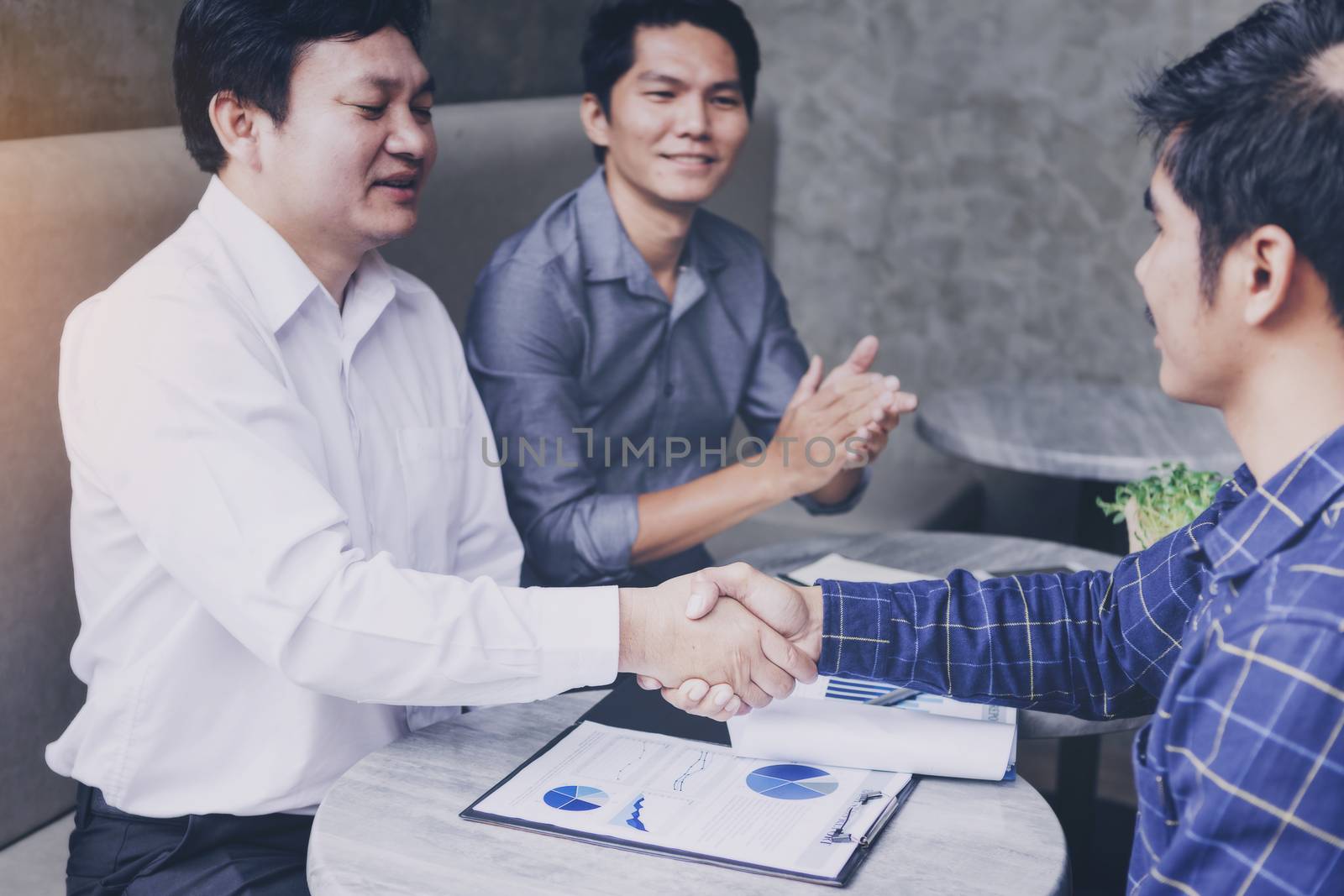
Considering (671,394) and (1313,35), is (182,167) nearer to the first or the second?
(671,394)

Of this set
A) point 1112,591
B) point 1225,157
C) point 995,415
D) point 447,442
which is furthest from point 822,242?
point 1225,157

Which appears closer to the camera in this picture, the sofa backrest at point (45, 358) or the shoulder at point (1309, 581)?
the shoulder at point (1309, 581)

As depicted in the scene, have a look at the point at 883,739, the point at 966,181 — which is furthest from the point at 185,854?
the point at 966,181

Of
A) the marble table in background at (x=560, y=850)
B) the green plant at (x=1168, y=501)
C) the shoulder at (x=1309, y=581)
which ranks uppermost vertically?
the shoulder at (x=1309, y=581)

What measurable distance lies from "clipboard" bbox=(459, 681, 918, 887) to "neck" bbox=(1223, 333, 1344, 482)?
416 mm

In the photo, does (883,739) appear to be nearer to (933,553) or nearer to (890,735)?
(890,735)

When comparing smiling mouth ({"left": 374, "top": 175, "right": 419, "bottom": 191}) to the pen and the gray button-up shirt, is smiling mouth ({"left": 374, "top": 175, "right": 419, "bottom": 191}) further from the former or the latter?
the pen

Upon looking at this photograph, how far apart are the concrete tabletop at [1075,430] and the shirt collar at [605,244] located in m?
0.89

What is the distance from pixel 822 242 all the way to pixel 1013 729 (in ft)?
8.88

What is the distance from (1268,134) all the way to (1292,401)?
7.7 inches

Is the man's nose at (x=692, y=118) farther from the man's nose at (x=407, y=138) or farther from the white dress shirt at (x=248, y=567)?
the white dress shirt at (x=248, y=567)

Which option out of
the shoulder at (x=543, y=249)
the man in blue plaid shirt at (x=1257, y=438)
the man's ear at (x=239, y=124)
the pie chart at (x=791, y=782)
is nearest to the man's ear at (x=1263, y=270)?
the man in blue plaid shirt at (x=1257, y=438)

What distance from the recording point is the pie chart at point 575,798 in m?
1.07

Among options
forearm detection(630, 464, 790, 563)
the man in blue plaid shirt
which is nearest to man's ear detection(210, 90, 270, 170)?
forearm detection(630, 464, 790, 563)
